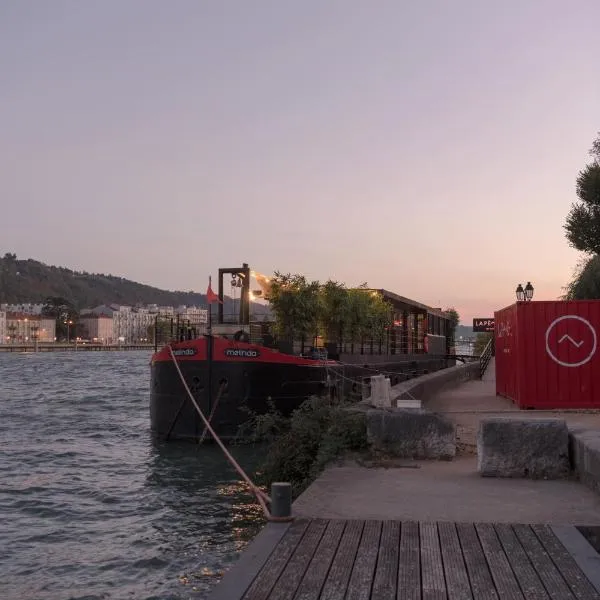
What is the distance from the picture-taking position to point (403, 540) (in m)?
5.68

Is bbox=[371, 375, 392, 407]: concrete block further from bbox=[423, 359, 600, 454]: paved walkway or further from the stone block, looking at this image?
the stone block

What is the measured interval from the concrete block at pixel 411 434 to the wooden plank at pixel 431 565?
3459 mm

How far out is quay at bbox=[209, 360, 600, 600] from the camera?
4.62 m

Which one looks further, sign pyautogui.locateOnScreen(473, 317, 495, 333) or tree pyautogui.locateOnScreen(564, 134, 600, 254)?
sign pyautogui.locateOnScreen(473, 317, 495, 333)

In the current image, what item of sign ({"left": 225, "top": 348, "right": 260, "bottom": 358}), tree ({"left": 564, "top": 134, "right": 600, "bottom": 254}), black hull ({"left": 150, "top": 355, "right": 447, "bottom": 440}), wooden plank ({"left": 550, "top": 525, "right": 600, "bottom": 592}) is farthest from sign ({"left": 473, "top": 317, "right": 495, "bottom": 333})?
wooden plank ({"left": 550, "top": 525, "right": 600, "bottom": 592})

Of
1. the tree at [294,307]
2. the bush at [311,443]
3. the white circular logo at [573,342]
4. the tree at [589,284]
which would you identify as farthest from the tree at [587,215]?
the bush at [311,443]

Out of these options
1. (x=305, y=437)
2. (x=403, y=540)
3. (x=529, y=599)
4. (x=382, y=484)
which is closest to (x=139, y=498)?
(x=305, y=437)

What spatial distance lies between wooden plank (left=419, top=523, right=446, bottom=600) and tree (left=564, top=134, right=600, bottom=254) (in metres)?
37.9

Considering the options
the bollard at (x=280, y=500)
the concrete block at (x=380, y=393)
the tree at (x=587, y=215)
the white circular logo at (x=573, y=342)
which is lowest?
the bollard at (x=280, y=500)

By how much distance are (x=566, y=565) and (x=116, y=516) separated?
29.2 feet

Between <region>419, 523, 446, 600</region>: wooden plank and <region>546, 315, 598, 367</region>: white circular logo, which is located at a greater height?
<region>546, 315, 598, 367</region>: white circular logo

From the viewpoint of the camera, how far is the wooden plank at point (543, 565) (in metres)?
4.54

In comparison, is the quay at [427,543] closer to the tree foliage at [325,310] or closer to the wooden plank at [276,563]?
the wooden plank at [276,563]

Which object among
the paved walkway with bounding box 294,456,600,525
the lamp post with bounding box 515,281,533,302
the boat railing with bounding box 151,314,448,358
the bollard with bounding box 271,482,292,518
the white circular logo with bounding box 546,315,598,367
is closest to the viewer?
the bollard with bounding box 271,482,292,518
